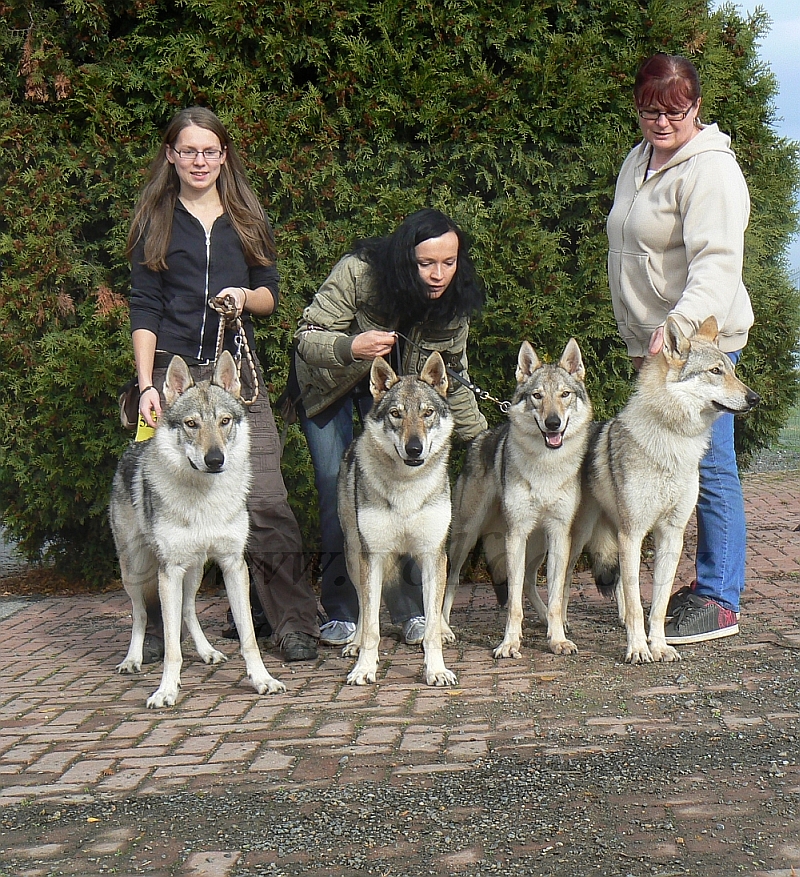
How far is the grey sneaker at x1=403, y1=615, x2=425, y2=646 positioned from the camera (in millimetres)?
5625

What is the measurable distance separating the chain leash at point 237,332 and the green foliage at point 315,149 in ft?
5.12

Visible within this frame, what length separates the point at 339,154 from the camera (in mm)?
6734

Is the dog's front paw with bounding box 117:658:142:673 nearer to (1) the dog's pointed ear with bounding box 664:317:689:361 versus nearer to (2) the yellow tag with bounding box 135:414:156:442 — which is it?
(2) the yellow tag with bounding box 135:414:156:442

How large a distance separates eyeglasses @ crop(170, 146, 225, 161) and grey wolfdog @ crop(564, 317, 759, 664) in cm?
234

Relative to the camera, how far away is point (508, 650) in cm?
519

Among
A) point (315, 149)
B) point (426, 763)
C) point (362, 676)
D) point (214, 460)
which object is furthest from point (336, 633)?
point (315, 149)

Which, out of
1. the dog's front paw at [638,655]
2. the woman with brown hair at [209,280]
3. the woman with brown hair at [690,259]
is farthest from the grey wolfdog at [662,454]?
the woman with brown hair at [209,280]

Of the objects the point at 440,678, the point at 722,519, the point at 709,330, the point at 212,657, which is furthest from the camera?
the point at 212,657

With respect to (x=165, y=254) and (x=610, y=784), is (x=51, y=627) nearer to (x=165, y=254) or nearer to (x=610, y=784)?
(x=165, y=254)

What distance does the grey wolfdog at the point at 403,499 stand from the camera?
482cm

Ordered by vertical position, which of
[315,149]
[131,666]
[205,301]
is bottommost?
[131,666]

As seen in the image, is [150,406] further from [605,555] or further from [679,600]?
[679,600]

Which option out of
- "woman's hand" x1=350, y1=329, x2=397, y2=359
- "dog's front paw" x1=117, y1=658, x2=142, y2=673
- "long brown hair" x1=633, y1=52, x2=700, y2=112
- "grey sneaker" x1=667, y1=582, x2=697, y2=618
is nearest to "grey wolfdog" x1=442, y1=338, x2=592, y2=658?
"grey sneaker" x1=667, y1=582, x2=697, y2=618

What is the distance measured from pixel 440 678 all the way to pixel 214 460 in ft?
4.80
